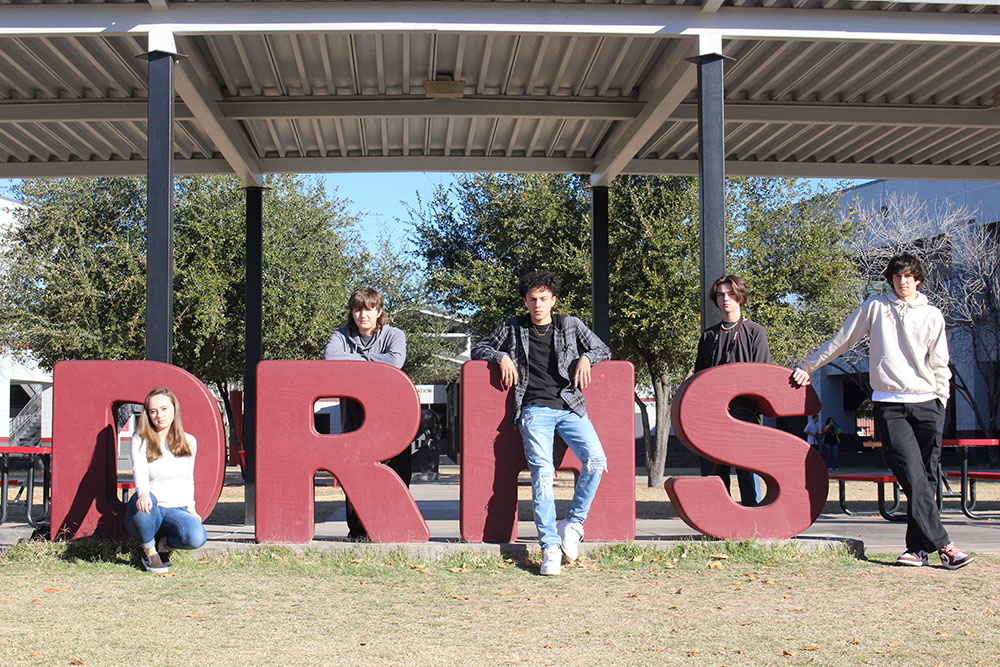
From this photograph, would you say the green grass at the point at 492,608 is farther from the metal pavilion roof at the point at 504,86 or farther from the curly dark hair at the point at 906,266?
the metal pavilion roof at the point at 504,86

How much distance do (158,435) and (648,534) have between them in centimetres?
359

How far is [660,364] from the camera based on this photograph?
1761 cm

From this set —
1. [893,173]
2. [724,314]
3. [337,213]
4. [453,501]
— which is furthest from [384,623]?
[337,213]

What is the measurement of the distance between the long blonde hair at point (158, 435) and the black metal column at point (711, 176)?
3770 mm

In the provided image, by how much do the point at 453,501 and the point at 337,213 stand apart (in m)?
12.1

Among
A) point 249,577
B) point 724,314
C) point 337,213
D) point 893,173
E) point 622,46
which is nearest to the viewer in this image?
point 249,577

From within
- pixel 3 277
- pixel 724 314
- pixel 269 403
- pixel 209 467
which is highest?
pixel 3 277

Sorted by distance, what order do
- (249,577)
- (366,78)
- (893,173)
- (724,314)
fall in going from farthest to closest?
1. (893,173)
2. (366,78)
3. (724,314)
4. (249,577)

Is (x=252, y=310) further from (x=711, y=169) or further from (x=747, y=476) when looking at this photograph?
(x=747, y=476)

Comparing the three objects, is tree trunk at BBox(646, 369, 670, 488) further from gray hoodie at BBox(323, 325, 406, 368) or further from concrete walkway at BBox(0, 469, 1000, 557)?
gray hoodie at BBox(323, 325, 406, 368)

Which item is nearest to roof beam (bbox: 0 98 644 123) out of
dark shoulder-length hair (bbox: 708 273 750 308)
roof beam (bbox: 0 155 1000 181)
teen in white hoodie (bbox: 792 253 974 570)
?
roof beam (bbox: 0 155 1000 181)

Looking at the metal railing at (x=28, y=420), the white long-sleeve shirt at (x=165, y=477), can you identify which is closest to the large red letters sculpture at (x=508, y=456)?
the white long-sleeve shirt at (x=165, y=477)

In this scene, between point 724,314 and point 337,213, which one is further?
point 337,213

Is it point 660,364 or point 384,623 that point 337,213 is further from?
point 384,623
